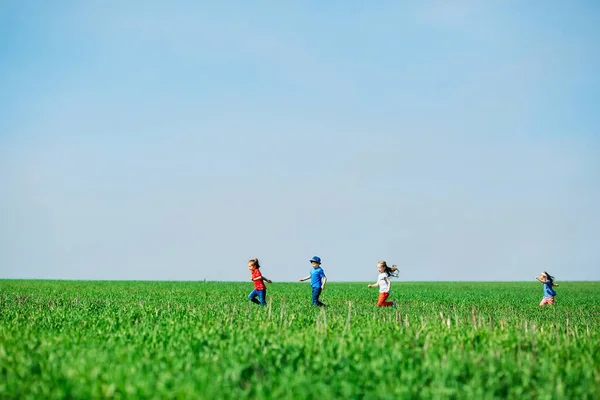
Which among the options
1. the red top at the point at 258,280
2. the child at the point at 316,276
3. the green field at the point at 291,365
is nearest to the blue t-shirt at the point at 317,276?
the child at the point at 316,276

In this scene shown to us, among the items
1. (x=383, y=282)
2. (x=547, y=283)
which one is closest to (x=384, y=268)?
(x=383, y=282)

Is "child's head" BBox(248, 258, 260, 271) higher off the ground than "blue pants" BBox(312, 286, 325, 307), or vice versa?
"child's head" BBox(248, 258, 260, 271)

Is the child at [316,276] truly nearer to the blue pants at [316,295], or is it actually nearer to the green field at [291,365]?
the blue pants at [316,295]

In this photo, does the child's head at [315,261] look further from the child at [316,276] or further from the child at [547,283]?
the child at [547,283]

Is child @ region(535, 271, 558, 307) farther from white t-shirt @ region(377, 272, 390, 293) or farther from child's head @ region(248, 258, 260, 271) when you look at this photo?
child's head @ region(248, 258, 260, 271)

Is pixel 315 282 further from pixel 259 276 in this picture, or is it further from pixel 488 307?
pixel 488 307

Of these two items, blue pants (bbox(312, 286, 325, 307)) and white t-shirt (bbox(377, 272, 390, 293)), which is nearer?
white t-shirt (bbox(377, 272, 390, 293))

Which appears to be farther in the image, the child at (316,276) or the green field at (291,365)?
the child at (316,276)

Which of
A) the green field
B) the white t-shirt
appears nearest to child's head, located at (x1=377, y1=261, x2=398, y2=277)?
the white t-shirt

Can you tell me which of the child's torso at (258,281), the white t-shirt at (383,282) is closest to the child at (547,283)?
the white t-shirt at (383,282)

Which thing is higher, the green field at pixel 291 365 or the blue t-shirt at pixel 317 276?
the blue t-shirt at pixel 317 276

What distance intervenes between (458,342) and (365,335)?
1801 millimetres

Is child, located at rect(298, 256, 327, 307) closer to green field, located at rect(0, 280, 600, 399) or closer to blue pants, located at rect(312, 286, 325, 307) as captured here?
blue pants, located at rect(312, 286, 325, 307)

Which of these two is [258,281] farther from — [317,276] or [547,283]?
[547,283]
